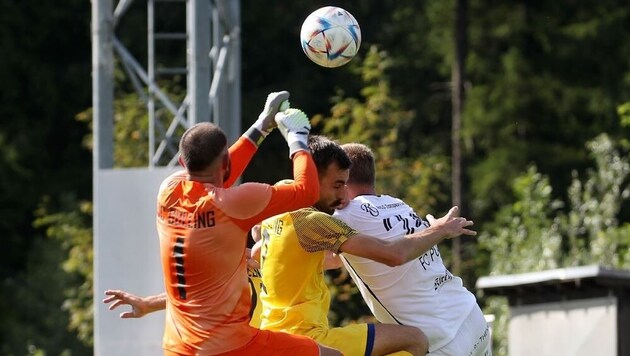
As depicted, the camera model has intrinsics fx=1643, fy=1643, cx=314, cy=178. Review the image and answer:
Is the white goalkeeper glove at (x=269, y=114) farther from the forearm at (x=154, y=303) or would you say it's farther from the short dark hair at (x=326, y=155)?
the forearm at (x=154, y=303)

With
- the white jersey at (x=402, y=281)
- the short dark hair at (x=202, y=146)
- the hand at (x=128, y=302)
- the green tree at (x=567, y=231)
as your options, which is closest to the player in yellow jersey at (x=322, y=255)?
the white jersey at (x=402, y=281)

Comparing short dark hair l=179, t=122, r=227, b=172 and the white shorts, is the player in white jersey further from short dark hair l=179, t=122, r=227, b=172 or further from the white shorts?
short dark hair l=179, t=122, r=227, b=172

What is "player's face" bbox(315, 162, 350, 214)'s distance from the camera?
7.57m

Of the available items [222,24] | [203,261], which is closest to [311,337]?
[203,261]

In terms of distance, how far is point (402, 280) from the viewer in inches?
314

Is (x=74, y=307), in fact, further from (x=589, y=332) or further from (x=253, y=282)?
(x=253, y=282)

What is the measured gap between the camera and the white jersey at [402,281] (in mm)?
7949

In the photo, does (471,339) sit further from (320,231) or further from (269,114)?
(269,114)

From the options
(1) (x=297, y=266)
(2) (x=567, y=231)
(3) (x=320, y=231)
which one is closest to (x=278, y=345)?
(1) (x=297, y=266)

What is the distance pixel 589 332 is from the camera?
13461 millimetres

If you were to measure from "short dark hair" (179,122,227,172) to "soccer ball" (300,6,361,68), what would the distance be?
4.94ft

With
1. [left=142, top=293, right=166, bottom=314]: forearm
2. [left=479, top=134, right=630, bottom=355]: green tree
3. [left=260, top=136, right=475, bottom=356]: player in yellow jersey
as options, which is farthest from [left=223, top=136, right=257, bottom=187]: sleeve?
[left=479, top=134, right=630, bottom=355]: green tree

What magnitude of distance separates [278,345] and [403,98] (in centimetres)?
2330

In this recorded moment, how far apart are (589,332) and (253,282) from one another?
18.5ft
